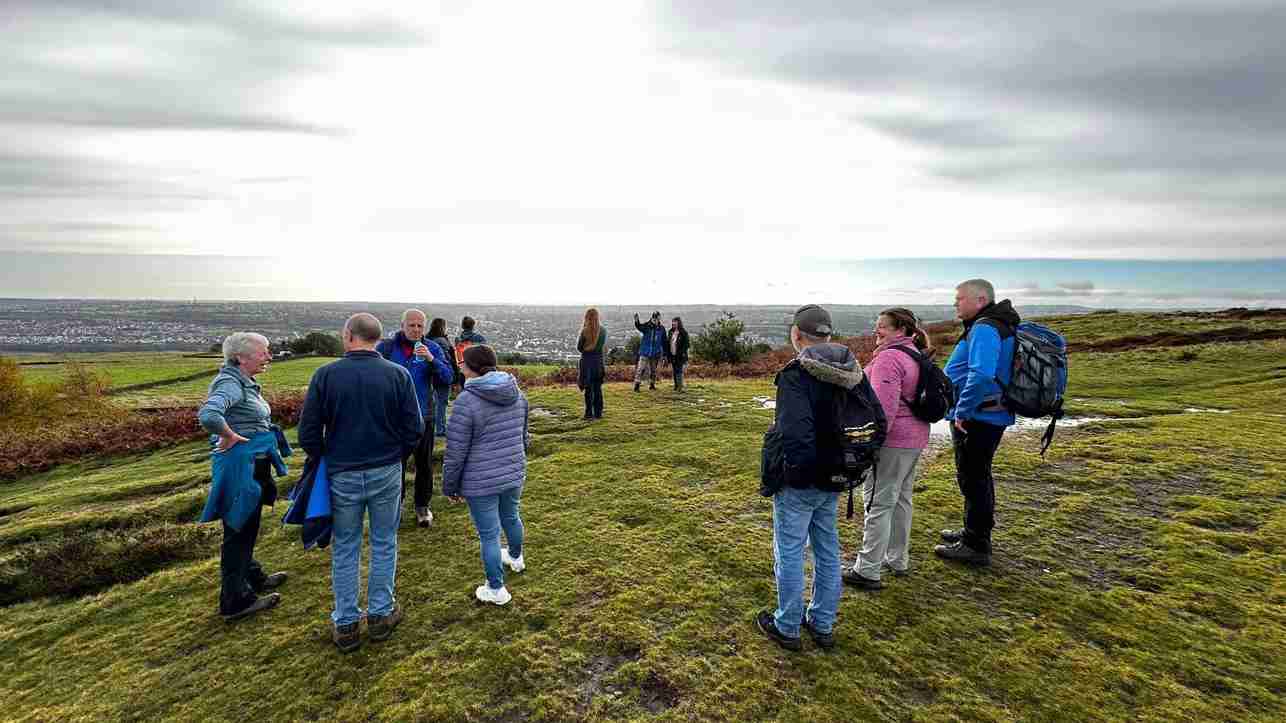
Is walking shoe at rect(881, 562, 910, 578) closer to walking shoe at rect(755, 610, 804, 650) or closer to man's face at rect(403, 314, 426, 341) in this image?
walking shoe at rect(755, 610, 804, 650)

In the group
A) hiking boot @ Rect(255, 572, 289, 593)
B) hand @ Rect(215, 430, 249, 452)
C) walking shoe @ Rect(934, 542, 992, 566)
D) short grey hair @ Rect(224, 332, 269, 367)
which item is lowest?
hiking boot @ Rect(255, 572, 289, 593)

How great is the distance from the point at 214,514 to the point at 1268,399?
2580 centimetres

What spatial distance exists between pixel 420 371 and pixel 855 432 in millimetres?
5444

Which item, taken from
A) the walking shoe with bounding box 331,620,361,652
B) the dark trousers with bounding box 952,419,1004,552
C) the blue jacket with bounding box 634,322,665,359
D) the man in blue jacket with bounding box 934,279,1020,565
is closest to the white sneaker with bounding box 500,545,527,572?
the walking shoe with bounding box 331,620,361,652

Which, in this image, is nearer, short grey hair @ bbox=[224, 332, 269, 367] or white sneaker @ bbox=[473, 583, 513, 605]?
short grey hair @ bbox=[224, 332, 269, 367]

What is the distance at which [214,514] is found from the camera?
14.1 ft

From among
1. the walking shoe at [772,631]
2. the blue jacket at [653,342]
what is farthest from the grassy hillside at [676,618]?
the blue jacket at [653,342]

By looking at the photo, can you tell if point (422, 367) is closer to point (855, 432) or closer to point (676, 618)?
point (676, 618)

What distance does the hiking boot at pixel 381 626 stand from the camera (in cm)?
425

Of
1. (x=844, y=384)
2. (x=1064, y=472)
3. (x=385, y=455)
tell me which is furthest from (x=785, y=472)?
(x=1064, y=472)

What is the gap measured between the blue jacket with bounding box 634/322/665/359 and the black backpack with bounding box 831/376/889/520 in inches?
473

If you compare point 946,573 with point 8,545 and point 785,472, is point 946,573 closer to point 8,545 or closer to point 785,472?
point 785,472

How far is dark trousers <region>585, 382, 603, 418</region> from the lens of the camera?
1242cm

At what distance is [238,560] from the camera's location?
456cm
